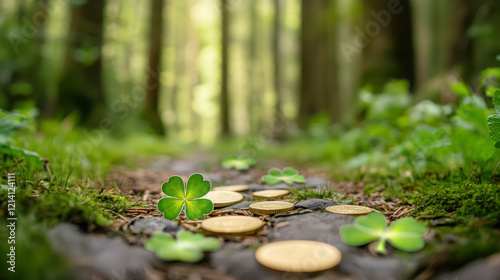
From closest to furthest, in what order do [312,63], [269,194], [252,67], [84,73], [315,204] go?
[315,204] < [269,194] < [84,73] < [312,63] < [252,67]

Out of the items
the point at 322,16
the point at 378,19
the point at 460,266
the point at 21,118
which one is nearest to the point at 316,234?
the point at 460,266

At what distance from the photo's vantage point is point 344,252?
50.5 inches

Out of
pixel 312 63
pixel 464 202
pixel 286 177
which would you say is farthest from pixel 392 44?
pixel 464 202

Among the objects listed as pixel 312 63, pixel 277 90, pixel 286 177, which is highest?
pixel 277 90

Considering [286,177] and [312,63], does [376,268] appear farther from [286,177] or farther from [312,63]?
[312,63]

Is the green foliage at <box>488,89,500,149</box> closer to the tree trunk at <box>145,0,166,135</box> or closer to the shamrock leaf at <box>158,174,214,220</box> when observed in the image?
the shamrock leaf at <box>158,174,214,220</box>

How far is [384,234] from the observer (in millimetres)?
1267

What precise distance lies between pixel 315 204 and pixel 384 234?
1.95 ft

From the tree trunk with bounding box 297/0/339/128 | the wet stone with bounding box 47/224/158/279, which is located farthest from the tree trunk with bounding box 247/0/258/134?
the wet stone with bounding box 47/224/158/279

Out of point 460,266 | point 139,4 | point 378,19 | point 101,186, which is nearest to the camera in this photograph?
point 460,266

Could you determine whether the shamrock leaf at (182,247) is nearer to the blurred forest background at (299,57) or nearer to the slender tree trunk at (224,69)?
the blurred forest background at (299,57)

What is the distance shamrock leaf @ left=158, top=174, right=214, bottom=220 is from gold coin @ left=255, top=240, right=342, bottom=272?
1.73ft

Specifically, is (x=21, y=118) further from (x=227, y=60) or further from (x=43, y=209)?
(x=227, y=60)

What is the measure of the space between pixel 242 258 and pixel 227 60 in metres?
12.4
